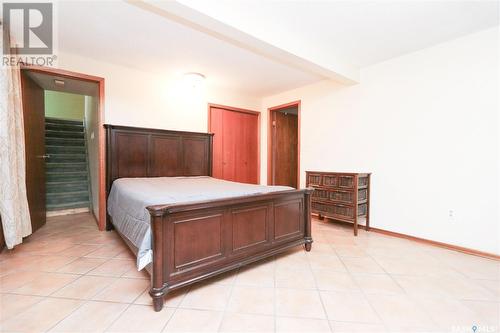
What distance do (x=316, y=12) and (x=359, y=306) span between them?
7.95 ft

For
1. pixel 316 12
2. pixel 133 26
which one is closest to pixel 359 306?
pixel 316 12

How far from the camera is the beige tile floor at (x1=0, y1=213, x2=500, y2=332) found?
1.37 meters

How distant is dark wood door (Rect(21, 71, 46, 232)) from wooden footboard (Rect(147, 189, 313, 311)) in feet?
8.08

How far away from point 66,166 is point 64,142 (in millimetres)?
657

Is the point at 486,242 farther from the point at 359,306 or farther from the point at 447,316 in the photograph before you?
the point at 359,306

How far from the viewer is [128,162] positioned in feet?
10.6

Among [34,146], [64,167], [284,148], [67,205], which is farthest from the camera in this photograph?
[284,148]

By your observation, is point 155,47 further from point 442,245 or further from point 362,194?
point 442,245

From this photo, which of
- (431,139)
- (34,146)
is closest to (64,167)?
(34,146)

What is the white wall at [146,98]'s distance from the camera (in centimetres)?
312

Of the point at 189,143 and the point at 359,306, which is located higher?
the point at 189,143

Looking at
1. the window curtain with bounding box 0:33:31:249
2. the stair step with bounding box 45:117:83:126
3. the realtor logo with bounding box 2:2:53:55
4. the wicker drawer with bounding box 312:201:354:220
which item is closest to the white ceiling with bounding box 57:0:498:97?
the realtor logo with bounding box 2:2:53:55

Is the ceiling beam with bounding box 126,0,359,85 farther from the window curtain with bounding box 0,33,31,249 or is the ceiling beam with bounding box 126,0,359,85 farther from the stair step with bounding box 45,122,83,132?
the stair step with bounding box 45,122,83,132

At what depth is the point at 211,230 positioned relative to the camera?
5.76 ft
